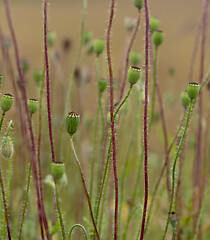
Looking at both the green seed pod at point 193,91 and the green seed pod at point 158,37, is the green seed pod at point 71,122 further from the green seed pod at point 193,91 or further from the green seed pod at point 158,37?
the green seed pod at point 158,37

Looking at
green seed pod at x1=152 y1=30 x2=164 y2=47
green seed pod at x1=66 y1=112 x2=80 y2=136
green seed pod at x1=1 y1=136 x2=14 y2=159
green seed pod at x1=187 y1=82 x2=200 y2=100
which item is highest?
green seed pod at x1=152 y1=30 x2=164 y2=47

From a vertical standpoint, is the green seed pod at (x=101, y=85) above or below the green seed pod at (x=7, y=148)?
above

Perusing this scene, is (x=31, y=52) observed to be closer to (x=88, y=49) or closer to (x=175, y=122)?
(x=175, y=122)

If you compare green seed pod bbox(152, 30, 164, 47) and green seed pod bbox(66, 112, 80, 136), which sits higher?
green seed pod bbox(152, 30, 164, 47)

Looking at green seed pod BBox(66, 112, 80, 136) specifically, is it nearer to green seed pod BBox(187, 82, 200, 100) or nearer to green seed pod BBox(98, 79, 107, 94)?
green seed pod BBox(187, 82, 200, 100)

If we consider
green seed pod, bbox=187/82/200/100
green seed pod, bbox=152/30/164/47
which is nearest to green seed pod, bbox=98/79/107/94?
green seed pod, bbox=152/30/164/47

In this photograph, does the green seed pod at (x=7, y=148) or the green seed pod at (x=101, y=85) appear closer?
the green seed pod at (x=7, y=148)

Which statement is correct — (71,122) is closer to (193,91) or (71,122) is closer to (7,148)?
(7,148)

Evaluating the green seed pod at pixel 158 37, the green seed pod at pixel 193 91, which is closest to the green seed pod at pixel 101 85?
the green seed pod at pixel 158 37

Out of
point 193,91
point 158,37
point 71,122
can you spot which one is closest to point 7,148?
point 71,122

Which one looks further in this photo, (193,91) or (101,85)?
(101,85)

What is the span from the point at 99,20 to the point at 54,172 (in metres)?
4.32

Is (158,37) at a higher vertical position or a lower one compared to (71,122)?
higher

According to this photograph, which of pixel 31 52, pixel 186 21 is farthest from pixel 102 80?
pixel 186 21
